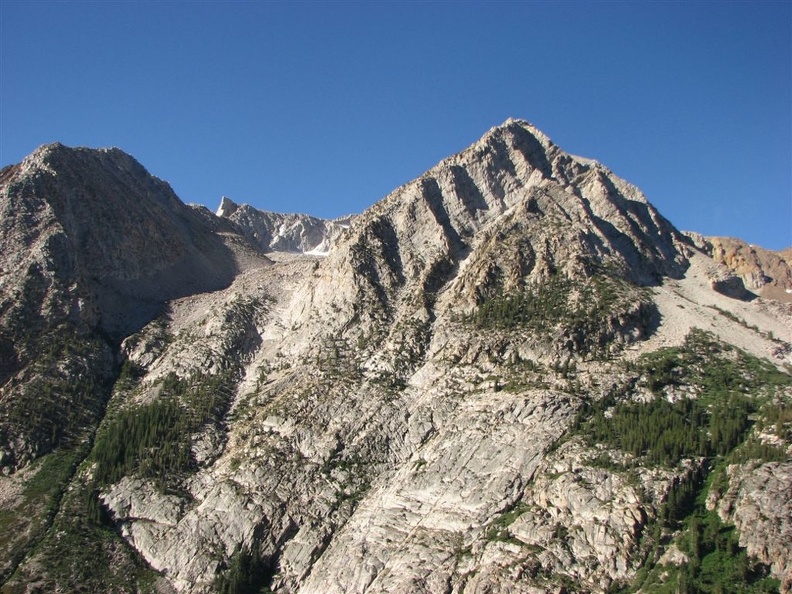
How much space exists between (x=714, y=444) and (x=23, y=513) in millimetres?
84661

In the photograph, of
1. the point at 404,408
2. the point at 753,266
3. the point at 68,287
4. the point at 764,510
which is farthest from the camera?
the point at 753,266

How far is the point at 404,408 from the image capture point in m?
101

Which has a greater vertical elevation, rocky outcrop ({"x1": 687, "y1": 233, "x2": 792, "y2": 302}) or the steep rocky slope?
rocky outcrop ({"x1": 687, "y1": 233, "x2": 792, "y2": 302})

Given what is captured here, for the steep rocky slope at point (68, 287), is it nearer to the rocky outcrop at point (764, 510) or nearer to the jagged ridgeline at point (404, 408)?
the jagged ridgeline at point (404, 408)

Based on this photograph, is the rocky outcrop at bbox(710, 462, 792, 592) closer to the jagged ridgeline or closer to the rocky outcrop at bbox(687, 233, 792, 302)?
the jagged ridgeline

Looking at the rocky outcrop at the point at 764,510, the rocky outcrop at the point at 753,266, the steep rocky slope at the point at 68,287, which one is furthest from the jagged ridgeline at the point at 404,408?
the rocky outcrop at the point at 753,266

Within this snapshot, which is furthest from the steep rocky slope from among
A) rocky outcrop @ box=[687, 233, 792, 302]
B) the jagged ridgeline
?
rocky outcrop @ box=[687, 233, 792, 302]

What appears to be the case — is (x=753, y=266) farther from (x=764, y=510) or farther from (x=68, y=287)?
(x=68, y=287)

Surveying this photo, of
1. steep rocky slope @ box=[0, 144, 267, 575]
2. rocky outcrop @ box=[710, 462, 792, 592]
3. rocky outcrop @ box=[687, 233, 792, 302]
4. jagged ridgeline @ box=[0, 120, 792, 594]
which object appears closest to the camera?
rocky outcrop @ box=[710, 462, 792, 592]

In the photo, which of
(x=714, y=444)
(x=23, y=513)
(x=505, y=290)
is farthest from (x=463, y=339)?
(x=23, y=513)

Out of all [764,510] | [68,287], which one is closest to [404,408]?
[764,510]

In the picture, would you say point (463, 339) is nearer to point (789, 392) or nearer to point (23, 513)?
point (789, 392)

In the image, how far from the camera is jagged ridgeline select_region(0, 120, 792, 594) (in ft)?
242

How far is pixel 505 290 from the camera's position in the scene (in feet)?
387
